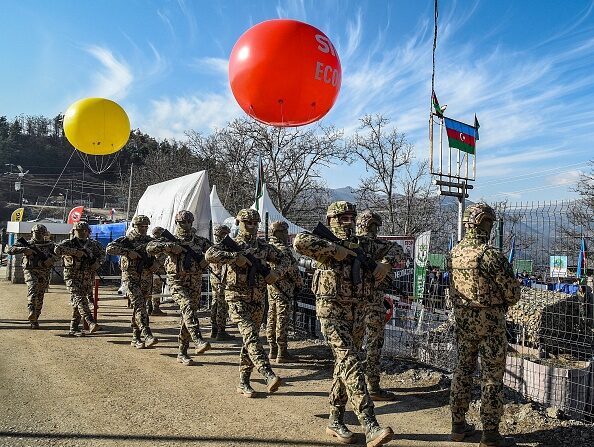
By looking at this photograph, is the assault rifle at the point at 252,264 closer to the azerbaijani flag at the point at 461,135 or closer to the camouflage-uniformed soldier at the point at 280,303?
the camouflage-uniformed soldier at the point at 280,303

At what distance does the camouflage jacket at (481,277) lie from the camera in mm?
3922

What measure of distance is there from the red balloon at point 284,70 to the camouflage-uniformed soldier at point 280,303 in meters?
2.21

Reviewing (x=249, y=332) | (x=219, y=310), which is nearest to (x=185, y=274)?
(x=219, y=310)

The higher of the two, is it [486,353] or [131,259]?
[131,259]

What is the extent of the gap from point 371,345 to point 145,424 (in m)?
2.65

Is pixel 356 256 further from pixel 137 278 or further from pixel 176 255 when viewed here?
pixel 137 278

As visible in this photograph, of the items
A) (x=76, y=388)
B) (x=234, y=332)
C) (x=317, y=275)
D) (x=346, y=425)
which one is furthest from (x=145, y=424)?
(x=234, y=332)

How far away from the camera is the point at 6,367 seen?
658 centimetres

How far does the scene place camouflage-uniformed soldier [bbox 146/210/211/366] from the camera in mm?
6881

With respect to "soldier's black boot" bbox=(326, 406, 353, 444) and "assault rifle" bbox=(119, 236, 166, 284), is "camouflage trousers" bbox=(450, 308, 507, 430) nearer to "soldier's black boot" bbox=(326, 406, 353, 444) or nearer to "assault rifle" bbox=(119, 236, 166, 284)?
"soldier's black boot" bbox=(326, 406, 353, 444)

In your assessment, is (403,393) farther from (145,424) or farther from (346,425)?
(145,424)

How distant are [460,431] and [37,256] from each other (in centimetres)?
863

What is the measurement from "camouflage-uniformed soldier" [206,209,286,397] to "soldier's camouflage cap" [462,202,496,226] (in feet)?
7.80

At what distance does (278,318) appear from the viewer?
720 centimetres
